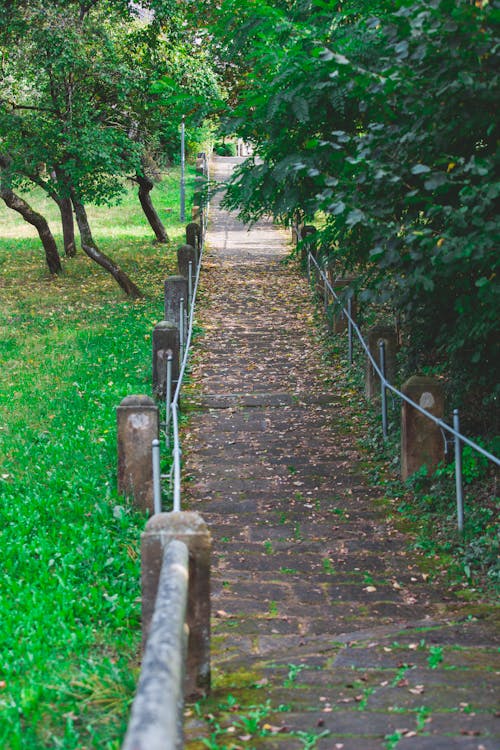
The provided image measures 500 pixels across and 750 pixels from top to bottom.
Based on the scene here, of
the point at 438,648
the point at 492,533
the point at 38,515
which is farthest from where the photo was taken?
→ the point at 38,515

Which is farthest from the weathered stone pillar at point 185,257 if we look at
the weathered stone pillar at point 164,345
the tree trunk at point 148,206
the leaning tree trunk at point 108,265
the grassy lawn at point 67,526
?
the weathered stone pillar at point 164,345

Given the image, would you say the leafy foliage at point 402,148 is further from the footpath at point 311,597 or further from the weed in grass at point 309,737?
the weed in grass at point 309,737

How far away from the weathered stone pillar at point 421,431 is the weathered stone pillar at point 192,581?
159 inches

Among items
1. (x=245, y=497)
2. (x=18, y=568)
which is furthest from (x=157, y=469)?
(x=245, y=497)

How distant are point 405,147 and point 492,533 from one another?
9.70 feet

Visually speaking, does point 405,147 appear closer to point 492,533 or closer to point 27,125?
point 492,533

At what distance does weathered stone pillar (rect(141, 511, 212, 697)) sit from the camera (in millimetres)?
4188

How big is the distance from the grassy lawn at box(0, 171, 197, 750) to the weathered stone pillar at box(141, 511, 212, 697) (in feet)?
1.13

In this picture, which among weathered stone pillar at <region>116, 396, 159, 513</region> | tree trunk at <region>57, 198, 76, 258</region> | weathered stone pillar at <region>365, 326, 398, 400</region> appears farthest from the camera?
tree trunk at <region>57, 198, 76, 258</region>

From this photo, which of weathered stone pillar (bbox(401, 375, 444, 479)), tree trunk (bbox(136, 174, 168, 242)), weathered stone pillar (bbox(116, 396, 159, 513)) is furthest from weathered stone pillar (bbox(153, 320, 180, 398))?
tree trunk (bbox(136, 174, 168, 242))

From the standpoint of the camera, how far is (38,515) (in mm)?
7277

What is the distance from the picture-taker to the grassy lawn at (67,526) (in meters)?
4.20

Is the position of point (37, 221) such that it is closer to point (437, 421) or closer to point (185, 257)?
point (185, 257)

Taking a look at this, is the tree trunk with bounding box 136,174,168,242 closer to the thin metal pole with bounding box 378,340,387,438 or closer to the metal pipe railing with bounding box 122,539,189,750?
the thin metal pole with bounding box 378,340,387,438
